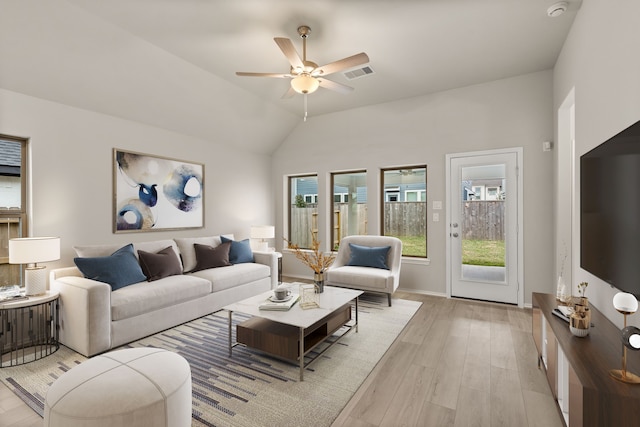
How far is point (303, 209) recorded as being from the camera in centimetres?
618

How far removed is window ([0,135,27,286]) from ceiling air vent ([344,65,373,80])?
11.9ft

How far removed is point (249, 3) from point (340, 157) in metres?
3.15

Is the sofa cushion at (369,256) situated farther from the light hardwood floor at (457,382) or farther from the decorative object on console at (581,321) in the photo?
the decorative object on console at (581,321)

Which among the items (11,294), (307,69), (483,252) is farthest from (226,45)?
(483,252)

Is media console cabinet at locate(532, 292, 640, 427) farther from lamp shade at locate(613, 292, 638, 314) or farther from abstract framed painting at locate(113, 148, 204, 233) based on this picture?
abstract framed painting at locate(113, 148, 204, 233)

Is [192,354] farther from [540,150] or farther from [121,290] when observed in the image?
[540,150]

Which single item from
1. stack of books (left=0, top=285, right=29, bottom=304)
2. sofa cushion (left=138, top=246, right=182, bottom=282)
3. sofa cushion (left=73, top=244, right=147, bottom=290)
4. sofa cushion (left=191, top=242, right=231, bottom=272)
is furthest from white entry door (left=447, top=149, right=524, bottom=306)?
stack of books (left=0, top=285, right=29, bottom=304)

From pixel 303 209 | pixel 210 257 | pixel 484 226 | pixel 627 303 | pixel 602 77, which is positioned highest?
pixel 602 77

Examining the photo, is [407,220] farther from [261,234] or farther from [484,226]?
[261,234]

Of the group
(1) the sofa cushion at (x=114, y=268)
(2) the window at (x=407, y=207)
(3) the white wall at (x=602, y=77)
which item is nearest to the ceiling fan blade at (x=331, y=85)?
(3) the white wall at (x=602, y=77)

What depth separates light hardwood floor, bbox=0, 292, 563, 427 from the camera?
192 centimetres

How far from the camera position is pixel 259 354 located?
2.77 m

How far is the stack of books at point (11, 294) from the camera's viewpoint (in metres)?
2.60

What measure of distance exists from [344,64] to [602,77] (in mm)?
1862
